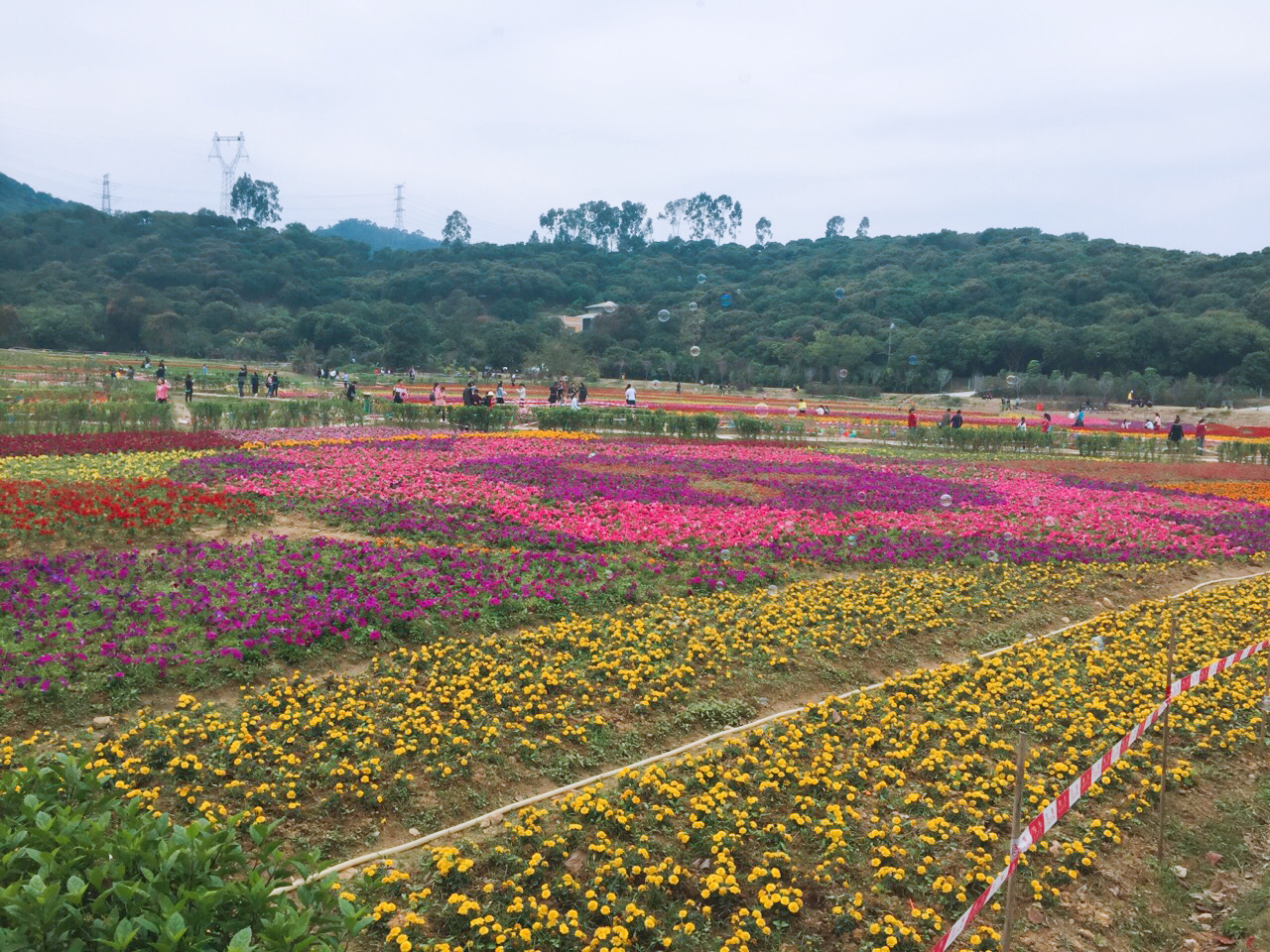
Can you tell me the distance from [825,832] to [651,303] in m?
97.9

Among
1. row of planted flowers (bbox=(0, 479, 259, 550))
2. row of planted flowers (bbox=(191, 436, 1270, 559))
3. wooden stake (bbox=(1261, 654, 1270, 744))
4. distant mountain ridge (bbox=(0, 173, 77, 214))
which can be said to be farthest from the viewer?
distant mountain ridge (bbox=(0, 173, 77, 214))

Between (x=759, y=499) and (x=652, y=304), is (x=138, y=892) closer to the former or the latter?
(x=759, y=499)

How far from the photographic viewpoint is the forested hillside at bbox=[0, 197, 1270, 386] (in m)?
73.0

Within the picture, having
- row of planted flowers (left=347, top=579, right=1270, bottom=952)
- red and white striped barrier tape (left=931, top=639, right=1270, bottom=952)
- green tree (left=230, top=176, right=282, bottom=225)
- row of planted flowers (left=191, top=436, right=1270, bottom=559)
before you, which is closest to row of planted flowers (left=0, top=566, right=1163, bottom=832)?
row of planted flowers (left=347, top=579, right=1270, bottom=952)

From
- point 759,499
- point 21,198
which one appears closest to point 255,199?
point 21,198

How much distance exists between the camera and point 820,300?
327 ft

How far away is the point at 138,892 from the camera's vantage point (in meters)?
3.13

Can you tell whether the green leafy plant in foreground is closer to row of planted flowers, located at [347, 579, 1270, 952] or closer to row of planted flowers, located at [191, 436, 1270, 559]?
row of planted flowers, located at [347, 579, 1270, 952]

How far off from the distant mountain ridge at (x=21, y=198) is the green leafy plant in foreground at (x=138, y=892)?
591 feet

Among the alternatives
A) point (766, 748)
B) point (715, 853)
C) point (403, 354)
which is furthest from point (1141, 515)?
point (403, 354)

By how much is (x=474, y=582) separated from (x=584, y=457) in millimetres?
11393

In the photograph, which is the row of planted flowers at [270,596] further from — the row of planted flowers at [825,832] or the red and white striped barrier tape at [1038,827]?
the red and white striped barrier tape at [1038,827]

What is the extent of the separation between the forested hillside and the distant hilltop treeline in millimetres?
256

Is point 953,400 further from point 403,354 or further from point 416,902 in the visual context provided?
point 416,902
